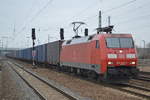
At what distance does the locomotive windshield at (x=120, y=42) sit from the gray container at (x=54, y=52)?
12505mm

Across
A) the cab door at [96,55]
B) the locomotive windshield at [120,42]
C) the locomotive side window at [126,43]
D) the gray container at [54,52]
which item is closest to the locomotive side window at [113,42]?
the locomotive windshield at [120,42]

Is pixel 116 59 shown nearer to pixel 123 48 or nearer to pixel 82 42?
pixel 123 48

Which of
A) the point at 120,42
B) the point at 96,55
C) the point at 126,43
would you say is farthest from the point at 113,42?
the point at 96,55

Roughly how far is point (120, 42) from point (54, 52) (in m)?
15.2

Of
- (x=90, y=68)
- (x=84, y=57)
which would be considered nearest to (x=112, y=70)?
(x=90, y=68)

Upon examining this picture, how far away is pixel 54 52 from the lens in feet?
102

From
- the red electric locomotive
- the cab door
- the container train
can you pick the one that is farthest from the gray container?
the cab door

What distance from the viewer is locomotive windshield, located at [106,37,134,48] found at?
16562 millimetres

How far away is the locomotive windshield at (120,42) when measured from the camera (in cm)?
1656

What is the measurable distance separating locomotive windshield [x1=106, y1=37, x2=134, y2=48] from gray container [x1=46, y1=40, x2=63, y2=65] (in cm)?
1250

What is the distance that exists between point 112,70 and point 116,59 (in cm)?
79

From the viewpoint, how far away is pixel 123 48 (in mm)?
16578

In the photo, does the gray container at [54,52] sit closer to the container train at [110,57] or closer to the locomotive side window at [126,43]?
the container train at [110,57]

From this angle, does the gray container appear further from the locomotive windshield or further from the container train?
the locomotive windshield
